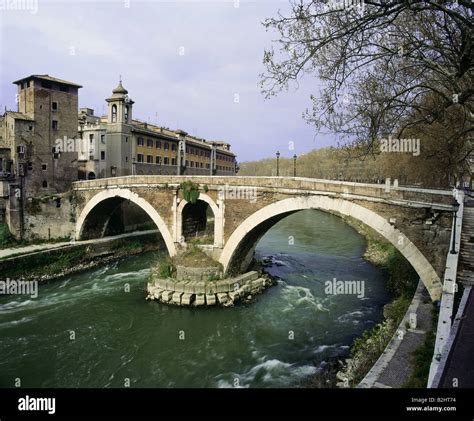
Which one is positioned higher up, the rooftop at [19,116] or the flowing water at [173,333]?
the rooftop at [19,116]

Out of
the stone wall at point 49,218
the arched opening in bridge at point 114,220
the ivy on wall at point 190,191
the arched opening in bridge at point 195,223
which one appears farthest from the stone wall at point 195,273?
the stone wall at point 49,218

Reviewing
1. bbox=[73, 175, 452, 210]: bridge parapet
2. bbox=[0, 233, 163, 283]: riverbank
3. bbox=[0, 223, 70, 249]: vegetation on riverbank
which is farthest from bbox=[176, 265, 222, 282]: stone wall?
bbox=[0, 223, 70, 249]: vegetation on riverbank

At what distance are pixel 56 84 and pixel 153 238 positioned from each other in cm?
1316

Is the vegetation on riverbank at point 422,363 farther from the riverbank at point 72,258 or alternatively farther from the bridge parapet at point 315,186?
the riverbank at point 72,258

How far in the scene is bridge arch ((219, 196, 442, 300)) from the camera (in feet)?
35.3

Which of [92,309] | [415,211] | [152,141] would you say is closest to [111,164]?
[152,141]

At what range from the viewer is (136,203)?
2125 centimetres

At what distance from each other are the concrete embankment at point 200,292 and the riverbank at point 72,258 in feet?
23.3

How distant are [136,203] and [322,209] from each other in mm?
11884

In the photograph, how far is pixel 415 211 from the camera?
1106 cm

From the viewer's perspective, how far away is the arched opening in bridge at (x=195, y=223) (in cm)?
1859

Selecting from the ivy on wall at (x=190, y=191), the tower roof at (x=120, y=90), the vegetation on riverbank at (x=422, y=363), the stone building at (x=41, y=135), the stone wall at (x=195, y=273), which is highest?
the tower roof at (x=120, y=90)

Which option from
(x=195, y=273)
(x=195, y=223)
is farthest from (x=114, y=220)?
(x=195, y=273)

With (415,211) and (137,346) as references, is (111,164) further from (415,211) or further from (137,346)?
(415,211)
